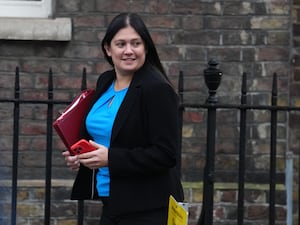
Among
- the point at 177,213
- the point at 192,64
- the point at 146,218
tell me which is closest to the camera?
the point at 177,213

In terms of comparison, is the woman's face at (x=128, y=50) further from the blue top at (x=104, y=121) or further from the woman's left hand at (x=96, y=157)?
the woman's left hand at (x=96, y=157)

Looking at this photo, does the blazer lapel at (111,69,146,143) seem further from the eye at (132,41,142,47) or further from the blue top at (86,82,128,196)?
the eye at (132,41,142,47)

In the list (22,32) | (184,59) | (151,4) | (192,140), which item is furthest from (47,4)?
(192,140)

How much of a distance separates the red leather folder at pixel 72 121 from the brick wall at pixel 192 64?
67.6 inches

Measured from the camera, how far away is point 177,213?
2.80 meters

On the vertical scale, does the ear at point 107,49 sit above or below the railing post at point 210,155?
above

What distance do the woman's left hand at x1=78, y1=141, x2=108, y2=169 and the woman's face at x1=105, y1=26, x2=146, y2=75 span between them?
0.37m

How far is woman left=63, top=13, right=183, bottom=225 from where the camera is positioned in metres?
2.83

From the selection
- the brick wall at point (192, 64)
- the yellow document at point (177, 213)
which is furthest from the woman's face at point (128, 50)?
the brick wall at point (192, 64)

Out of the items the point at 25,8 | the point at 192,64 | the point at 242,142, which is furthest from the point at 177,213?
the point at 25,8

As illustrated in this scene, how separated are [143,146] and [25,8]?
8.36 ft

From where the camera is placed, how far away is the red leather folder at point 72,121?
117 inches

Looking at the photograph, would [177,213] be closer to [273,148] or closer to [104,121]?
[104,121]

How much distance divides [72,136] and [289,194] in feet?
8.26
